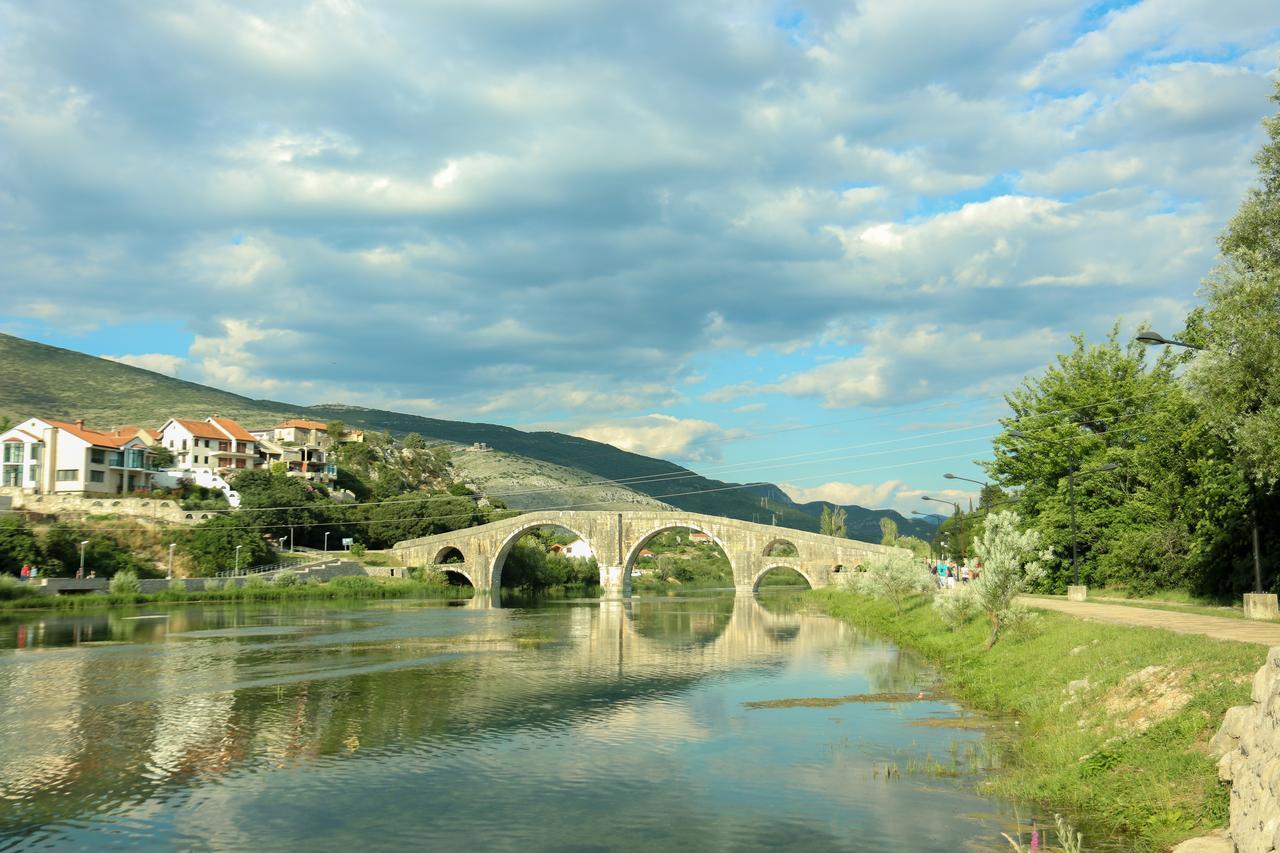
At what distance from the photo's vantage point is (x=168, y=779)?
47.9 ft

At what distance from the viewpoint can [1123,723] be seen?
13.0 m

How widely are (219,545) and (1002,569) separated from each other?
215 ft

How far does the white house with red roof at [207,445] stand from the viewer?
98.9 meters

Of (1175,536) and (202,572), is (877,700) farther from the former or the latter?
(202,572)

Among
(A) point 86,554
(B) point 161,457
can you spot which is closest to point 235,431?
(B) point 161,457

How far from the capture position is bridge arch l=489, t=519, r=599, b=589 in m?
91.1

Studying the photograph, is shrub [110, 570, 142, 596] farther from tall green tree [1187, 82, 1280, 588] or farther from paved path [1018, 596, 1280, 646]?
tall green tree [1187, 82, 1280, 588]

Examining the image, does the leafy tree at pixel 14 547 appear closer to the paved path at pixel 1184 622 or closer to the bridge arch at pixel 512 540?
the bridge arch at pixel 512 540

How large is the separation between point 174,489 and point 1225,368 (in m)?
90.7

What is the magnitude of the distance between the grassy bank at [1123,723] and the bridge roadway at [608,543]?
211 feet

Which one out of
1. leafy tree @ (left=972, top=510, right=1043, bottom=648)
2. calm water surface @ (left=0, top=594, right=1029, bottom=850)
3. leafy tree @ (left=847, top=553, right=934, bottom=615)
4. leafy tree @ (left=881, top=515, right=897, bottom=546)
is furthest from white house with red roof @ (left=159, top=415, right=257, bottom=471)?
leafy tree @ (left=972, top=510, right=1043, bottom=648)

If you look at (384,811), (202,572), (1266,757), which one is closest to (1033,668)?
(1266,757)

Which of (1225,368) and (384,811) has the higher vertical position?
(1225,368)

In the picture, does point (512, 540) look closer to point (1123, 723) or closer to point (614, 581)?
point (614, 581)
